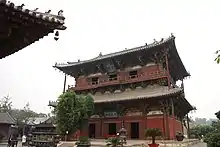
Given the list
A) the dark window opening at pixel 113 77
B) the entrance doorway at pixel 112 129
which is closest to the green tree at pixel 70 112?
the entrance doorway at pixel 112 129

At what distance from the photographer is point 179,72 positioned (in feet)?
97.6

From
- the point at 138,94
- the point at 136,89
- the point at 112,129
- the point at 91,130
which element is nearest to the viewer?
the point at 138,94

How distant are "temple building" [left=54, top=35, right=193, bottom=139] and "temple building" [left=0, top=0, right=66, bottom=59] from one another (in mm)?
16735

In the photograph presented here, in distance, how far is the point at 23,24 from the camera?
16.1 ft

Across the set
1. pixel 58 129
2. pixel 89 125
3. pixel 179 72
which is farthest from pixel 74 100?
pixel 179 72

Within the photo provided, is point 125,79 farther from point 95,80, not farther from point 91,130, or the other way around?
point 91,130

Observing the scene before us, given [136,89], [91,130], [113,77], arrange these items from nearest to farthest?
[136,89], [91,130], [113,77]

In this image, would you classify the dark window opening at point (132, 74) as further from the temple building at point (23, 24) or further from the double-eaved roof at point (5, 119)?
the double-eaved roof at point (5, 119)

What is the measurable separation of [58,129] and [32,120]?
114ft

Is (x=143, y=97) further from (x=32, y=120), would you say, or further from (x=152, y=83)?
(x=32, y=120)

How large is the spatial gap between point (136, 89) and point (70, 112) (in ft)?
24.8

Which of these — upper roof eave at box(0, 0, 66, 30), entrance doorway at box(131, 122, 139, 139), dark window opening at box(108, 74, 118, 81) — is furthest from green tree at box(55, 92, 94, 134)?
upper roof eave at box(0, 0, 66, 30)

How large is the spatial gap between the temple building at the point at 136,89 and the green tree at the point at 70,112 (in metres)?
3.02

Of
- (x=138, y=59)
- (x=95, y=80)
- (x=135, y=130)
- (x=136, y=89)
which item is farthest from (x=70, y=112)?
(x=138, y=59)
